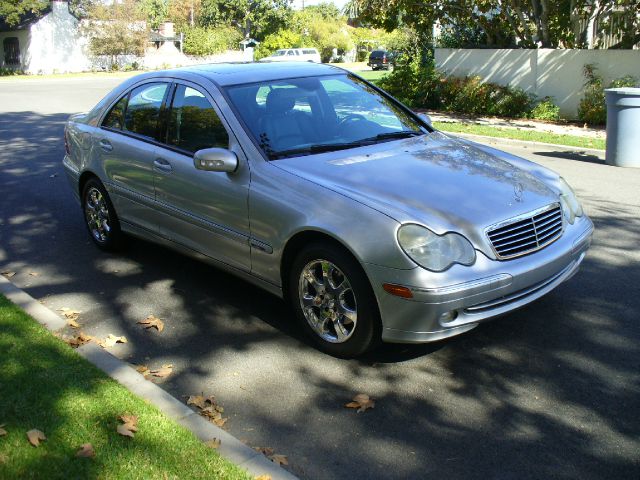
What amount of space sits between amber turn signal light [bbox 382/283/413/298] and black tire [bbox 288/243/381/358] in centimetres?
15

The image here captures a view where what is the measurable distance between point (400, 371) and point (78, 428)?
1.93 meters

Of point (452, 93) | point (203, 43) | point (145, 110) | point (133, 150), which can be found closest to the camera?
point (133, 150)

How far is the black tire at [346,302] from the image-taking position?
172 inches

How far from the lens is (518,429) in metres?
3.86

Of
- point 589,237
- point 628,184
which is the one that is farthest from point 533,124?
point 589,237

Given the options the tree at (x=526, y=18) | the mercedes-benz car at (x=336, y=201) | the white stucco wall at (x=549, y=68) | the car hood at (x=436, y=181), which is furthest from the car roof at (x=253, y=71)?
the tree at (x=526, y=18)

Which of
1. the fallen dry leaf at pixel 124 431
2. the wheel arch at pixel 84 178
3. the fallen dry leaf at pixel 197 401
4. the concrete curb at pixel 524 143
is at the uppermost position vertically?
the wheel arch at pixel 84 178

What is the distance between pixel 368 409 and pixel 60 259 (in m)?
4.16

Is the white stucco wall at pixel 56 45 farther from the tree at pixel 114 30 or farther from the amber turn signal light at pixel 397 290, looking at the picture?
the amber turn signal light at pixel 397 290

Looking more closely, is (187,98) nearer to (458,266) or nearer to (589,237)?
(458,266)

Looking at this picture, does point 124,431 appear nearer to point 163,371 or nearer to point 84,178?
point 163,371

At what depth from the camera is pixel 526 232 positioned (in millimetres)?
4520

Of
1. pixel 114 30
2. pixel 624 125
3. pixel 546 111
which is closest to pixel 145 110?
pixel 624 125

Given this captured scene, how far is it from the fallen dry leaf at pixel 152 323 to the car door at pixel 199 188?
61 centimetres
